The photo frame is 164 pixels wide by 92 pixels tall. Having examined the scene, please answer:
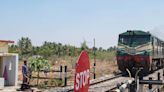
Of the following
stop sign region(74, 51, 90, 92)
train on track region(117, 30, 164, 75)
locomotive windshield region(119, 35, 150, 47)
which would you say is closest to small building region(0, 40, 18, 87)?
train on track region(117, 30, 164, 75)

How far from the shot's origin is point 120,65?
30.1m

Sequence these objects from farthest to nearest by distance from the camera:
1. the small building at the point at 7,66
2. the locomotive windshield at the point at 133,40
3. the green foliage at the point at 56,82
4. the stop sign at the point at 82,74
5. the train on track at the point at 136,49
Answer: the locomotive windshield at the point at 133,40, the train on track at the point at 136,49, the green foliage at the point at 56,82, the small building at the point at 7,66, the stop sign at the point at 82,74

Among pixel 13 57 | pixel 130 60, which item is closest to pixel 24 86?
pixel 13 57

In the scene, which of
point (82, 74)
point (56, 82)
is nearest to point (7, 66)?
point (56, 82)

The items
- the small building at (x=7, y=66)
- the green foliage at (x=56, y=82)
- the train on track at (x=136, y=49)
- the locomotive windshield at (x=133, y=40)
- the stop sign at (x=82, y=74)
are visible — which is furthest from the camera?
the locomotive windshield at (x=133, y=40)

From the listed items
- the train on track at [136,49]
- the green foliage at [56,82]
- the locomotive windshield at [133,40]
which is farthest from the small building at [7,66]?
the locomotive windshield at [133,40]

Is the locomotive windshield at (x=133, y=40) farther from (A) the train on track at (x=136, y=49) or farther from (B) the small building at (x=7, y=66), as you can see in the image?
(B) the small building at (x=7, y=66)

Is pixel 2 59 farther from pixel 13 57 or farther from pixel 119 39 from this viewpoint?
pixel 119 39

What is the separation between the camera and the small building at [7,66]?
2344cm

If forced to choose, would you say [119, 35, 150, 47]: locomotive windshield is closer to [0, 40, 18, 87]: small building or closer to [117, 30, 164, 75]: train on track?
[117, 30, 164, 75]: train on track

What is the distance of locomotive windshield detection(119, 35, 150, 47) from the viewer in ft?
95.1

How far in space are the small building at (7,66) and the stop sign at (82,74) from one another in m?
19.4

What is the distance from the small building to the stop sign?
63.7ft

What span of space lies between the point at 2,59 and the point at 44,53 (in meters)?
44.3
